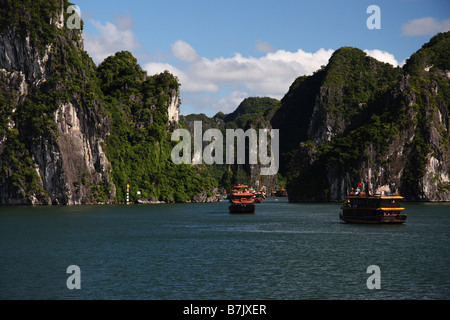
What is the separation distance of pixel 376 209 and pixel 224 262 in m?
38.2

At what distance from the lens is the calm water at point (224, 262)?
34.5 metres

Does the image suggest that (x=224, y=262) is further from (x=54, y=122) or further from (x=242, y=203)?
(x=54, y=122)

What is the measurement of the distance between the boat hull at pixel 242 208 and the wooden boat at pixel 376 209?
1355 inches

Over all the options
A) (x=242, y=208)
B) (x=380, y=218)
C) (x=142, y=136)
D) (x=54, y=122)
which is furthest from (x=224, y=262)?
(x=142, y=136)

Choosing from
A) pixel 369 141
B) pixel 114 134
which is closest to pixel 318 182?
pixel 369 141

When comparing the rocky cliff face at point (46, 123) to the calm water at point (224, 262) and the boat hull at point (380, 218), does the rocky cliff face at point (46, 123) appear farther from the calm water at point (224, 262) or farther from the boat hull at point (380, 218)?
the boat hull at point (380, 218)

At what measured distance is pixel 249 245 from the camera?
186ft

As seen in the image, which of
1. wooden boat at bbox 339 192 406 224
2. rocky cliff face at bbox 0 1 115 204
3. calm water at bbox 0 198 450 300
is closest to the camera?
calm water at bbox 0 198 450 300

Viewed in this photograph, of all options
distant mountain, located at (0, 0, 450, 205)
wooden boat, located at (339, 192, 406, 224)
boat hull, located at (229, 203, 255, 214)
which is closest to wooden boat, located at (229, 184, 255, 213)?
boat hull, located at (229, 203, 255, 214)

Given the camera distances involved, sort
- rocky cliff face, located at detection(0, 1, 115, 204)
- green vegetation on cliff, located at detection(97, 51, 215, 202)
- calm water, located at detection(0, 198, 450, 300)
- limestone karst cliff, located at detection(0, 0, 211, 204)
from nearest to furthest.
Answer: calm water, located at detection(0, 198, 450, 300) → rocky cliff face, located at detection(0, 1, 115, 204) → limestone karst cliff, located at detection(0, 0, 211, 204) → green vegetation on cliff, located at detection(97, 51, 215, 202)

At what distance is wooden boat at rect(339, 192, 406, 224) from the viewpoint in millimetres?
76938

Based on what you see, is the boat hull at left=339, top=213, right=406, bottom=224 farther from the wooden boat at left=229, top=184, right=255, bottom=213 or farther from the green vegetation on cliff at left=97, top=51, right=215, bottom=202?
the green vegetation on cliff at left=97, top=51, right=215, bottom=202

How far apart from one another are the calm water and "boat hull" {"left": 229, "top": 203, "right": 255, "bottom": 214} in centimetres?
3828
